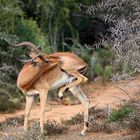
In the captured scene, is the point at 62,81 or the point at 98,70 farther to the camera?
the point at 98,70

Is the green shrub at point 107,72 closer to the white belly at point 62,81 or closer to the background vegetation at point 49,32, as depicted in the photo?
the background vegetation at point 49,32

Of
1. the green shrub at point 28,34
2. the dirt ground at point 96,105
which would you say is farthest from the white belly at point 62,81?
the green shrub at point 28,34

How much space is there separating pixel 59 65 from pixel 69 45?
→ 950 centimetres

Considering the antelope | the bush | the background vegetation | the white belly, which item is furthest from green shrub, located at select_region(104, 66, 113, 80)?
the white belly

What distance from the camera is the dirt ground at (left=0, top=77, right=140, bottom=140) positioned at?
418 inches

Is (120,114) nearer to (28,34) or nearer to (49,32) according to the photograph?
(28,34)

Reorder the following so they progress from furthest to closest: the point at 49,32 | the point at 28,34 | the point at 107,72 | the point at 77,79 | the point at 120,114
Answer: the point at 49,32
the point at 107,72
the point at 28,34
the point at 120,114
the point at 77,79

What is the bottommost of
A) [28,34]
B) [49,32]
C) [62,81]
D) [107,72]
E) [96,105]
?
[107,72]

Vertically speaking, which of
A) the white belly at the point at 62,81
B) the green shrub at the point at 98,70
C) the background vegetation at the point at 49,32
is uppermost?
the white belly at the point at 62,81

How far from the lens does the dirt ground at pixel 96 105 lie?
1062 cm

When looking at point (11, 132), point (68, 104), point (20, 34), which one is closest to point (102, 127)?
point (11, 132)

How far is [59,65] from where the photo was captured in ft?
35.0

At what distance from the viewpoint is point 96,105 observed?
13.9m

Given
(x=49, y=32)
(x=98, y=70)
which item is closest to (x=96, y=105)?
(x=98, y=70)
